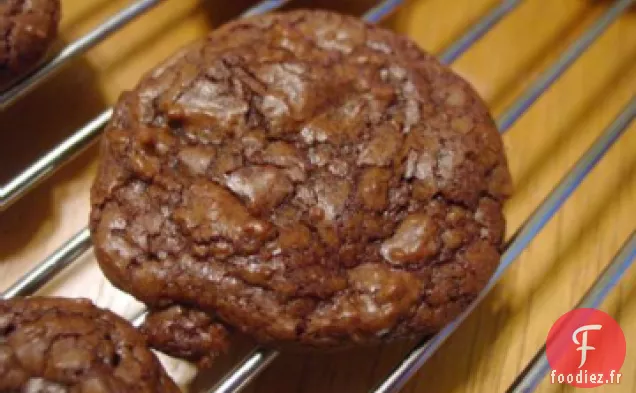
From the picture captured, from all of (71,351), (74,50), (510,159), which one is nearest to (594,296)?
(510,159)

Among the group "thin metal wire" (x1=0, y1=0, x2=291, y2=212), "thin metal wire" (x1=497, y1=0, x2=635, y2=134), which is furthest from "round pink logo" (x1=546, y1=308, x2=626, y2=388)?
"thin metal wire" (x1=0, y1=0, x2=291, y2=212)

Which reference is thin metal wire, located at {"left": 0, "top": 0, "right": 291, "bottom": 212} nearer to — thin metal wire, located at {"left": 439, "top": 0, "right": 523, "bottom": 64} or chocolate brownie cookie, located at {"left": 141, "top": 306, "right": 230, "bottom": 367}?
chocolate brownie cookie, located at {"left": 141, "top": 306, "right": 230, "bottom": 367}

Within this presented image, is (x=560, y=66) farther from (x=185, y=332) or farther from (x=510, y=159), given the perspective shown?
(x=185, y=332)

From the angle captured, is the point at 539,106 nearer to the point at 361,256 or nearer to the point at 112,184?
the point at 361,256

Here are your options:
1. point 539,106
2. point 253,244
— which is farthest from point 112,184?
point 539,106

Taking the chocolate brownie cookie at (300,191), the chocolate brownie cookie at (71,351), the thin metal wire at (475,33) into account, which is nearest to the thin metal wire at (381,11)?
the thin metal wire at (475,33)

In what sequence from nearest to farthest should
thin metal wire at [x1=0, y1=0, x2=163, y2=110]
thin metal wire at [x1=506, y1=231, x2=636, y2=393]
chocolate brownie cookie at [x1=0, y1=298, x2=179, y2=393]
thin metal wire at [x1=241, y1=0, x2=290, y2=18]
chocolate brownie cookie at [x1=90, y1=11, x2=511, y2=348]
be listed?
chocolate brownie cookie at [x1=0, y1=298, x2=179, y2=393], chocolate brownie cookie at [x1=90, y1=11, x2=511, y2=348], thin metal wire at [x1=506, y1=231, x2=636, y2=393], thin metal wire at [x1=0, y1=0, x2=163, y2=110], thin metal wire at [x1=241, y1=0, x2=290, y2=18]

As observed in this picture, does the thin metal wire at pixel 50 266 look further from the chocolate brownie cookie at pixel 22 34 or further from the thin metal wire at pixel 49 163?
the chocolate brownie cookie at pixel 22 34
